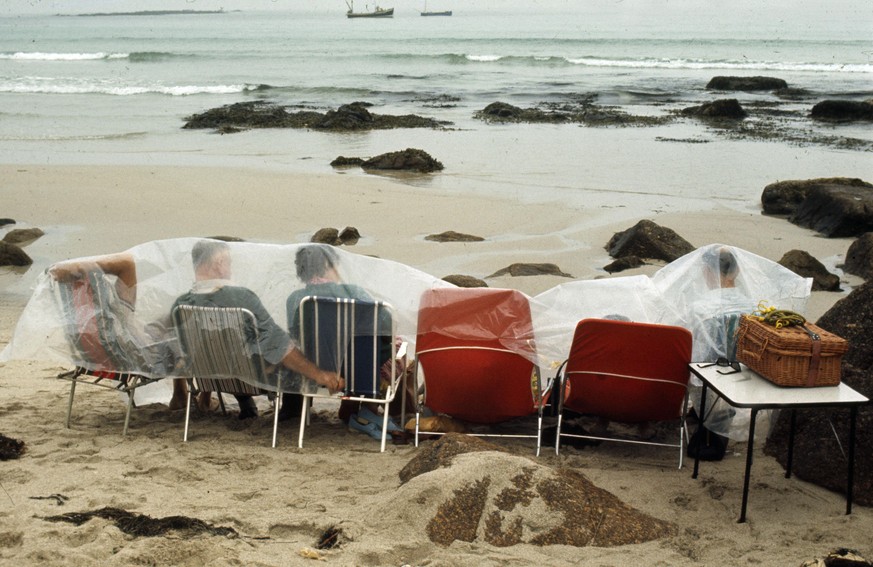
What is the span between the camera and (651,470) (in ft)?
17.2

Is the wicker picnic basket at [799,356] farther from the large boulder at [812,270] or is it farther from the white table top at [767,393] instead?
the large boulder at [812,270]

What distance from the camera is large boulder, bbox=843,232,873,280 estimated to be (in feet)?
33.6

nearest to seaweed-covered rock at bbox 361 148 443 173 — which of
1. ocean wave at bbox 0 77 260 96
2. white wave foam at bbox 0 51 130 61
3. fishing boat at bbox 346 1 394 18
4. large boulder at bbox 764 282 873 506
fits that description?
large boulder at bbox 764 282 873 506

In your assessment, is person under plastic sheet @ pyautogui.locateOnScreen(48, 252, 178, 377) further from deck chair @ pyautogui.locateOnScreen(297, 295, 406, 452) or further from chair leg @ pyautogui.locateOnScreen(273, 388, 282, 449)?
deck chair @ pyautogui.locateOnScreen(297, 295, 406, 452)

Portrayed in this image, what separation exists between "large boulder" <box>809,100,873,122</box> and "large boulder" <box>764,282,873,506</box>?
2416cm

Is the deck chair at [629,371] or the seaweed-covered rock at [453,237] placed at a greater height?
the deck chair at [629,371]

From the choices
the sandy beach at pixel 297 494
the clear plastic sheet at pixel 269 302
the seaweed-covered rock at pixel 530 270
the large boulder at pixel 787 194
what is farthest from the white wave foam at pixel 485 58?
the clear plastic sheet at pixel 269 302

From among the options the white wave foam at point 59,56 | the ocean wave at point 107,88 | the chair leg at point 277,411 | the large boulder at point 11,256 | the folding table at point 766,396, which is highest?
the white wave foam at point 59,56

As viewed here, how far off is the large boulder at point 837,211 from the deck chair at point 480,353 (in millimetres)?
8857

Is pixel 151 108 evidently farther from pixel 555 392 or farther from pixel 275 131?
pixel 555 392

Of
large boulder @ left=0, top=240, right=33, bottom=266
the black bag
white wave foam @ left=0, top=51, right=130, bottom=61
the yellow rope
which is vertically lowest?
large boulder @ left=0, top=240, right=33, bottom=266

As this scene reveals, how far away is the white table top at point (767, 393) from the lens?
4.27 meters

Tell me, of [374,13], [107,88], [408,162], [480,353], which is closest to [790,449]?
[480,353]

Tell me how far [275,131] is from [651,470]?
20206mm
